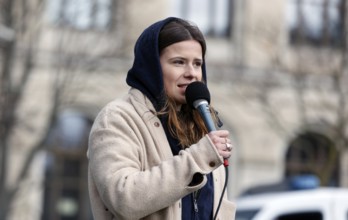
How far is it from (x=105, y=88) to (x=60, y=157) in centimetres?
195

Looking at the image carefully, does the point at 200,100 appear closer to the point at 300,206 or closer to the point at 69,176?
the point at 300,206

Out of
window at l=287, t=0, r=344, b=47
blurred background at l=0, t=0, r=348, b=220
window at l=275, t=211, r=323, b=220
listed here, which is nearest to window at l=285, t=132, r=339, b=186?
blurred background at l=0, t=0, r=348, b=220

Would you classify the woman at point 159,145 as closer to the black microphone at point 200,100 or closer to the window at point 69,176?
the black microphone at point 200,100

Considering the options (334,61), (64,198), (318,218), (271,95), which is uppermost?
(318,218)

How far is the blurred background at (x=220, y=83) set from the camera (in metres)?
20.9

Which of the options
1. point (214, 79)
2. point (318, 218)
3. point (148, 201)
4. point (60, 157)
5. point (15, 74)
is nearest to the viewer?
point (148, 201)

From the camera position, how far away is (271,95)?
28078 millimetres

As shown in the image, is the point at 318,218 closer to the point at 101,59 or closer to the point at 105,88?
the point at 101,59

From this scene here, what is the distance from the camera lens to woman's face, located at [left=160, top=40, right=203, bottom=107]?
4012 millimetres

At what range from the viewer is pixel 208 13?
27.9 metres

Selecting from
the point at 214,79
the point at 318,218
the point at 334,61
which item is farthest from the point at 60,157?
the point at 318,218

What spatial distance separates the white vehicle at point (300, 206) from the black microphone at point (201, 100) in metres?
6.63

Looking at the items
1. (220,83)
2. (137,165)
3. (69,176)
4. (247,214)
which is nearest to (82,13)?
(69,176)

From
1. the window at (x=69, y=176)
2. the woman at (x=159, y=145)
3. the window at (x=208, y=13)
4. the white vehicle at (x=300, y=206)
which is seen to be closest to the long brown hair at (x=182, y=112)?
the woman at (x=159, y=145)
